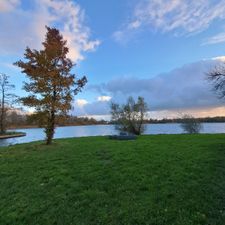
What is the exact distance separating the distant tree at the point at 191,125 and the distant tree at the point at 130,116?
6642mm

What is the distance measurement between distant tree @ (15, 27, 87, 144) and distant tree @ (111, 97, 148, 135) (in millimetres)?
22484

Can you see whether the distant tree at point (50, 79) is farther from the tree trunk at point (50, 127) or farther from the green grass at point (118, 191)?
the green grass at point (118, 191)

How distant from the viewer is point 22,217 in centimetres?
596

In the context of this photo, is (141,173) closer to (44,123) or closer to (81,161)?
(81,161)

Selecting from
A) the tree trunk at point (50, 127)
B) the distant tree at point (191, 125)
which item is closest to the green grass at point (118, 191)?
the tree trunk at point (50, 127)

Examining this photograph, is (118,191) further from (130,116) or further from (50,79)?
(130,116)

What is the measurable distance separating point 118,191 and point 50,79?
37.8 ft

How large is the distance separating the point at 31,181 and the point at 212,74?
14.8 metres

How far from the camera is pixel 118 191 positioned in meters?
6.76

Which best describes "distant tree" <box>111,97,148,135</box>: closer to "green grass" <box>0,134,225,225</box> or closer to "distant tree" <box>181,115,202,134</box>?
"distant tree" <box>181,115,202,134</box>

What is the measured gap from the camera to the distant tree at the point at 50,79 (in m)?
16.2

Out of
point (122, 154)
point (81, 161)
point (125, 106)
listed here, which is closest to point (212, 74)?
point (122, 154)

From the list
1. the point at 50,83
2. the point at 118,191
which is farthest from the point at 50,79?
the point at 118,191

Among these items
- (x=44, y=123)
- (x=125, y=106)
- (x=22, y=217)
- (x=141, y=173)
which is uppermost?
(x=125, y=106)
